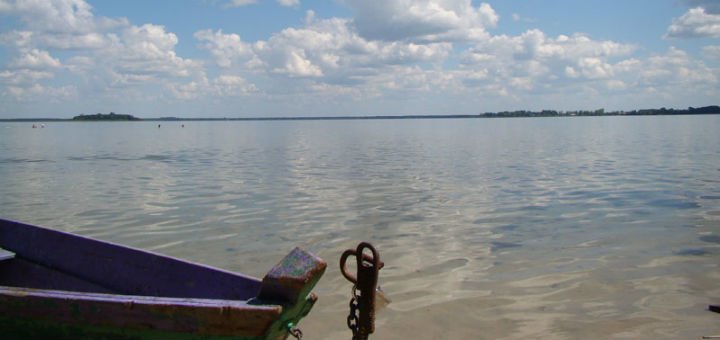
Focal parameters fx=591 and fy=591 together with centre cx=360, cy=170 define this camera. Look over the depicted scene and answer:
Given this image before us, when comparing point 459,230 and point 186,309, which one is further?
point 459,230

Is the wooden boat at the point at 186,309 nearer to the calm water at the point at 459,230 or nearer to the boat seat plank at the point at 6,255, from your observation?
the calm water at the point at 459,230

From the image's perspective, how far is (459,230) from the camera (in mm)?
12477

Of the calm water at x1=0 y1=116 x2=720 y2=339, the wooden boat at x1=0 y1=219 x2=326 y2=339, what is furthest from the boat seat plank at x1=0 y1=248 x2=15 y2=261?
the calm water at x1=0 y1=116 x2=720 y2=339

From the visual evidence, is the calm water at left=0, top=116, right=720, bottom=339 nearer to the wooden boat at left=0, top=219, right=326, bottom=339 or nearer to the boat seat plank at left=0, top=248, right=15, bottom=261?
the wooden boat at left=0, top=219, right=326, bottom=339

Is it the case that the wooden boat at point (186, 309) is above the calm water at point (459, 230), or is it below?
above

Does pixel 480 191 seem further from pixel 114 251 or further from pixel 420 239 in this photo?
pixel 114 251

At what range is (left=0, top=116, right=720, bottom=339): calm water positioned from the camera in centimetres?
755

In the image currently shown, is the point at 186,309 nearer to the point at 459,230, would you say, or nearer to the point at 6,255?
the point at 6,255

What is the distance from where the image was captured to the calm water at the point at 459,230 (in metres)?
7.55

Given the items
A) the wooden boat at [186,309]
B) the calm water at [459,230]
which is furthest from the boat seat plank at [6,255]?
the calm water at [459,230]

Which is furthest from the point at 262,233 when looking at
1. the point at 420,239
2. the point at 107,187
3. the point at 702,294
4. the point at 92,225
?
the point at 107,187

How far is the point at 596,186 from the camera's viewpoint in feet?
62.2

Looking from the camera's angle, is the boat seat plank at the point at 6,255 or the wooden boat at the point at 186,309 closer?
the wooden boat at the point at 186,309

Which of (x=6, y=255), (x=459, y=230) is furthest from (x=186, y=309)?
(x=459, y=230)
